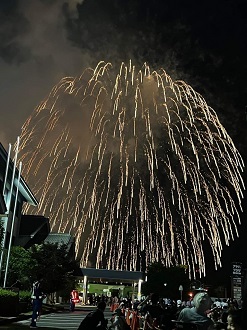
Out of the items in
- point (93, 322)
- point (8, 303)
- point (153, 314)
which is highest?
point (8, 303)

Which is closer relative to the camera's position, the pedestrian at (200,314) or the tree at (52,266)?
the pedestrian at (200,314)

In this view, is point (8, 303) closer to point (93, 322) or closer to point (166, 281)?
point (93, 322)

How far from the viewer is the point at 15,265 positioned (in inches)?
1364

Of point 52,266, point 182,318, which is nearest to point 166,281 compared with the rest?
point 52,266

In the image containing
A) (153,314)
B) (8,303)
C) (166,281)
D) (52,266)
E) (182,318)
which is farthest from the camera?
(166,281)

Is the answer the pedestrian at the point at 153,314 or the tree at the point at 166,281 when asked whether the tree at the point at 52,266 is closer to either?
the pedestrian at the point at 153,314

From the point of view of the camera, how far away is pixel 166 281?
80812 millimetres

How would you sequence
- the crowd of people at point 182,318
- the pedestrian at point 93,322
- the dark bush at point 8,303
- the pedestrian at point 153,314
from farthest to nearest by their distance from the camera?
the dark bush at point 8,303 → the pedestrian at point 153,314 → the pedestrian at point 93,322 → the crowd of people at point 182,318

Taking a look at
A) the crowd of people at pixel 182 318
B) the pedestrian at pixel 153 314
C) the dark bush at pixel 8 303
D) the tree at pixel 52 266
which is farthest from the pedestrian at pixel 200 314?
the tree at pixel 52 266

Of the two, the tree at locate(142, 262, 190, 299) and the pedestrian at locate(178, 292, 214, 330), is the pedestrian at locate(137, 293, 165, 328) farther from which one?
the tree at locate(142, 262, 190, 299)

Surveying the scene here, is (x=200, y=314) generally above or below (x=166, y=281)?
below

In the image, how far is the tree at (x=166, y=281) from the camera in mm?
79812

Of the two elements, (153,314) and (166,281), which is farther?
(166,281)

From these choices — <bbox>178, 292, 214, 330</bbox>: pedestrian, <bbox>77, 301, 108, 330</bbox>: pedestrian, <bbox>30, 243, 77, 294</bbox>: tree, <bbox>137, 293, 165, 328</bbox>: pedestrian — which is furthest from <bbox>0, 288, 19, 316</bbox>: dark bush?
<bbox>30, 243, 77, 294</bbox>: tree
